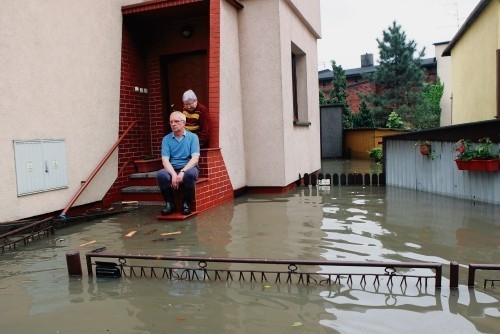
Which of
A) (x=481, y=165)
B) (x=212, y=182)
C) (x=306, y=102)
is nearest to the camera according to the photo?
(x=481, y=165)

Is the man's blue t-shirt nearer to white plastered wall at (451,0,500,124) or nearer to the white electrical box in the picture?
the white electrical box

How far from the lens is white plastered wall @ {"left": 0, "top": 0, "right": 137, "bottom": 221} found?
5.50 metres

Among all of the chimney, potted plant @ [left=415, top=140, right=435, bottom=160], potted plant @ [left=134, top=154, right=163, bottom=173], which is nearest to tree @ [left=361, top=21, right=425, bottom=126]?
the chimney

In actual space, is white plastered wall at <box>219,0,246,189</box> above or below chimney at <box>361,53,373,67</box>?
below

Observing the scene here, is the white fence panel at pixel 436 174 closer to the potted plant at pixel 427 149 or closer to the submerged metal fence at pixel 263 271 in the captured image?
the potted plant at pixel 427 149

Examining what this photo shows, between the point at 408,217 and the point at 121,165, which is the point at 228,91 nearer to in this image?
the point at 121,165

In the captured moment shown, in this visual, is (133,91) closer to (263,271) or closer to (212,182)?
(212,182)

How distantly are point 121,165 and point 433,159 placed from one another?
219 inches

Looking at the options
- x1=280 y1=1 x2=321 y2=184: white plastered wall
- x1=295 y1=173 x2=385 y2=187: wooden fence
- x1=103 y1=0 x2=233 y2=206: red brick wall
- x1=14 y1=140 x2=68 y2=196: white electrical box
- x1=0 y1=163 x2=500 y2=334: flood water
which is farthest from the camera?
x1=295 y1=173 x2=385 y2=187: wooden fence

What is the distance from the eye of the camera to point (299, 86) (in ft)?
35.2

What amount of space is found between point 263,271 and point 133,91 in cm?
584

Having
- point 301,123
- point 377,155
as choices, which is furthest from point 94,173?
point 377,155

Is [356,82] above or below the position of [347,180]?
above

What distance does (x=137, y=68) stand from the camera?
8453 millimetres
